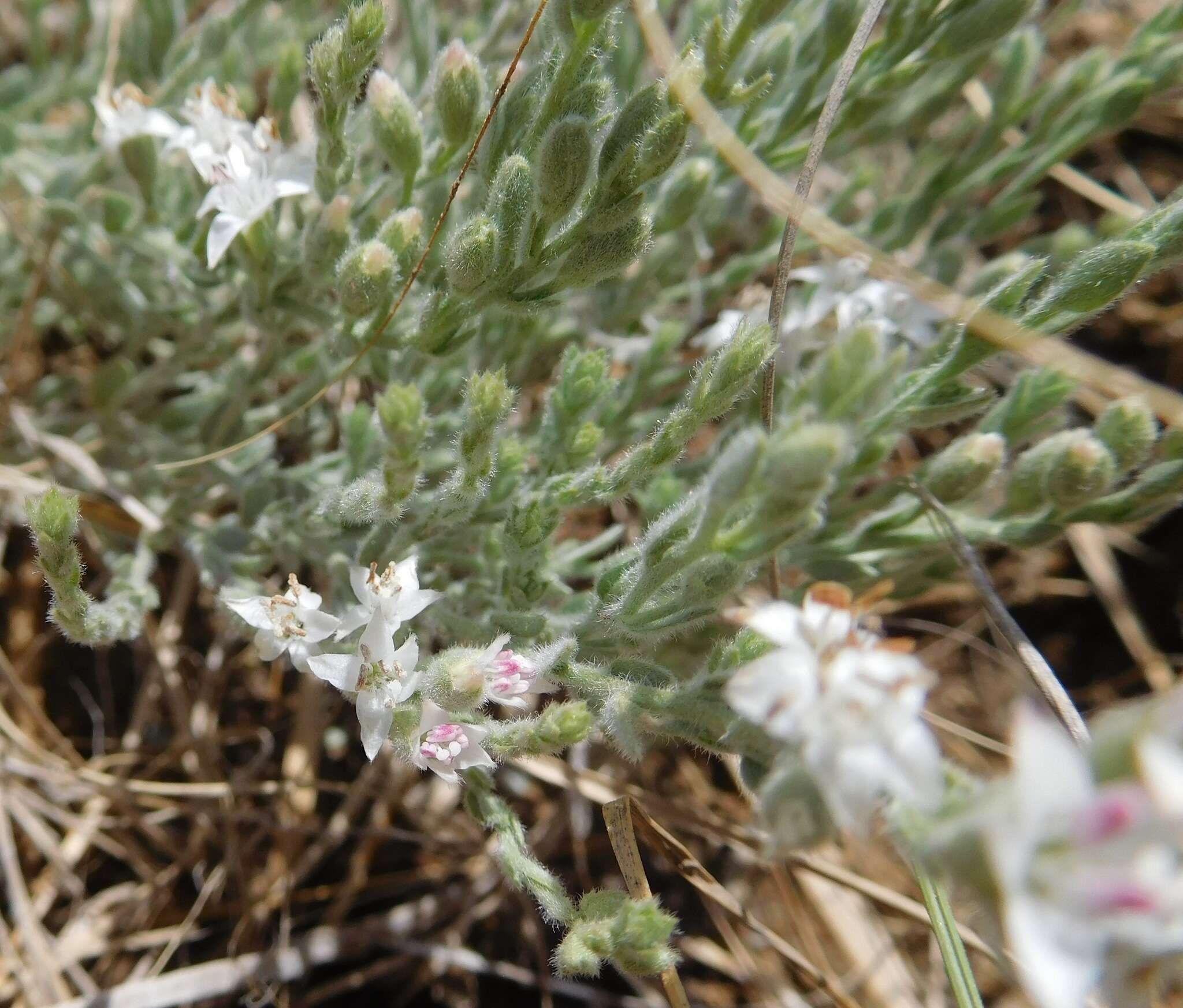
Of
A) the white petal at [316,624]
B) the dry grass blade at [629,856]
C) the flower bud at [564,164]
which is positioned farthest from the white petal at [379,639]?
the flower bud at [564,164]

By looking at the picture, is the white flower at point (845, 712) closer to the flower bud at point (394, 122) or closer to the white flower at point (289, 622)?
the white flower at point (289, 622)

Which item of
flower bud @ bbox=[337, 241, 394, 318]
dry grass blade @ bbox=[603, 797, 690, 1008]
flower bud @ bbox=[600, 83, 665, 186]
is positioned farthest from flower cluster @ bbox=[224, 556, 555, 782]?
flower bud @ bbox=[600, 83, 665, 186]

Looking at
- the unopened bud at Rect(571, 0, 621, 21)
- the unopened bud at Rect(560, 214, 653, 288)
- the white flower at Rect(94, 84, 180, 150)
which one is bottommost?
the unopened bud at Rect(560, 214, 653, 288)

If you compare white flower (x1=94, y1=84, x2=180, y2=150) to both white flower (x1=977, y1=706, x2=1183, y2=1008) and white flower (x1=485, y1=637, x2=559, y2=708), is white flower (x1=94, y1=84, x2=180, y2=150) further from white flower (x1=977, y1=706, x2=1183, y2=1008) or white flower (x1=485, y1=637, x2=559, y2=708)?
white flower (x1=977, y1=706, x2=1183, y2=1008)

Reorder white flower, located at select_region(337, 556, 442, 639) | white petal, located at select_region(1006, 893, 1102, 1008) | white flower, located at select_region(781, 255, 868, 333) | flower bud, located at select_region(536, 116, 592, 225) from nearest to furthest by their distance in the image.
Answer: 1. white petal, located at select_region(1006, 893, 1102, 1008)
2. flower bud, located at select_region(536, 116, 592, 225)
3. white flower, located at select_region(337, 556, 442, 639)
4. white flower, located at select_region(781, 255, 868, 333)

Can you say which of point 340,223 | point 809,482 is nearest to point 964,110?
point 340,223
